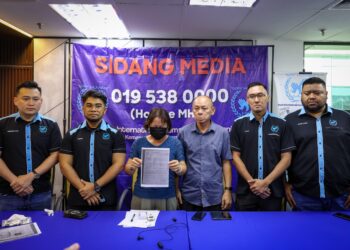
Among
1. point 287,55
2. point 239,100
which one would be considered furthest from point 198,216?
point 287,55

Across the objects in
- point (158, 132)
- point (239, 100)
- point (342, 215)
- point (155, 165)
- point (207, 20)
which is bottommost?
point (342, 215)

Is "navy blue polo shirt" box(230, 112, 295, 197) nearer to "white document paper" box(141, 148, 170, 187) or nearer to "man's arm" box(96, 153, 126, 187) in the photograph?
"white document paper" box(141, 148, 170, 187)

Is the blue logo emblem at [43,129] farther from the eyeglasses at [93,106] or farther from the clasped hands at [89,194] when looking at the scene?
the clasped hands at [89,194]

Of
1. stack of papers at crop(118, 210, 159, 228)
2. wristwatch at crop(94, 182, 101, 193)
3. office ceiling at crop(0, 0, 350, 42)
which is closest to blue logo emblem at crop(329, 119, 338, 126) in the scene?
office ceiling at crop(0, 0, 350, 42)

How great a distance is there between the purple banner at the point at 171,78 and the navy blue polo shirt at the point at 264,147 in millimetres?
1404

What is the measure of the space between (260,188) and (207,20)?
2.07 metres

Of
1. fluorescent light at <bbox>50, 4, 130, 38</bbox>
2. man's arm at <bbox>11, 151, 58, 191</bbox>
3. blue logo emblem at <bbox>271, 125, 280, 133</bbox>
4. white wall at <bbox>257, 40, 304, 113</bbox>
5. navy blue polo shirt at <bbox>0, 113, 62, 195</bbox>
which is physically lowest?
man's arm at <bbox>11, 151, 58, 191</bbox>

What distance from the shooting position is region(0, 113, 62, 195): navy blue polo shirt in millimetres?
2500

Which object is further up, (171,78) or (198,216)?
(171,78)

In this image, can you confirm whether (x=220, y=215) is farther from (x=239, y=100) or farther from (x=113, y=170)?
(x=239, y=100)

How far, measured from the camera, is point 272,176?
8.20 ft

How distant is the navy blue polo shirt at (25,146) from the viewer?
2500 millimetres

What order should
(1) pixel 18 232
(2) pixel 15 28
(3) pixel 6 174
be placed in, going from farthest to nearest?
(2) pixel 15 28 < (3) pixel 6 174 < (1) pixel 18 232

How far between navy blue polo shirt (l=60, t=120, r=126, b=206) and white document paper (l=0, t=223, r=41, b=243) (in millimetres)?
649
